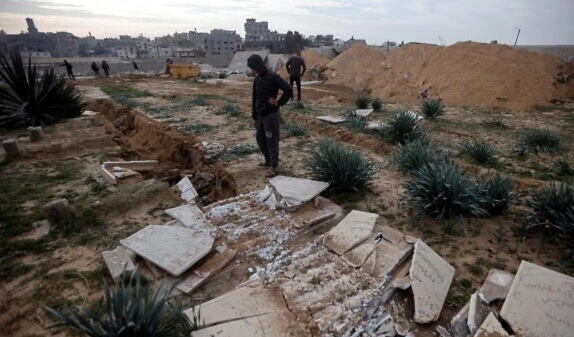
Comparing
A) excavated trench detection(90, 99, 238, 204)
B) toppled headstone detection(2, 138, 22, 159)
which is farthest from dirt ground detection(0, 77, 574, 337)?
toppled headstone detection(2, 138, 22, 159)

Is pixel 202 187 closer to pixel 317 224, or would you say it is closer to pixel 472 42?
pixel 317 224

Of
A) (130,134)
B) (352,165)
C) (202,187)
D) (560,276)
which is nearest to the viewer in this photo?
(560,276)

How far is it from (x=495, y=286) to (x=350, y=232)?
126cm

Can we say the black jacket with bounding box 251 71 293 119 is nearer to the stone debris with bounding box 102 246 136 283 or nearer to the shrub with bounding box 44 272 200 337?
Answer: the stone debris with bounding box 102 246 136 283

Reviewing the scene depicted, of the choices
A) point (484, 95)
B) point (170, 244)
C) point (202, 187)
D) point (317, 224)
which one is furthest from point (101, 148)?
point (484, 95)

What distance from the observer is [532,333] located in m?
2.00

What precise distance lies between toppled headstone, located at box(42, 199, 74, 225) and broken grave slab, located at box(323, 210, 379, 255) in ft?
10.1

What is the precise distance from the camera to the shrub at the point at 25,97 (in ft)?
26.2

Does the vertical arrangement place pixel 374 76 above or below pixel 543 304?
above

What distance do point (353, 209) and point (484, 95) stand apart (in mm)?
13286

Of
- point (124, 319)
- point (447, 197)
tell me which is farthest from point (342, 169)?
point (124, 319)

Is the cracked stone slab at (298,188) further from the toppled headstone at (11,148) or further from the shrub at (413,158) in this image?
the toppled headstone at (11,148)

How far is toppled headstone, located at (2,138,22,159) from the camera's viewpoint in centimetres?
560

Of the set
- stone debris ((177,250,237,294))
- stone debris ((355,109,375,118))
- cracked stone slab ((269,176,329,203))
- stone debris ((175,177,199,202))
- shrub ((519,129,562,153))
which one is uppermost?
stone debris ((355,109,375,118))
